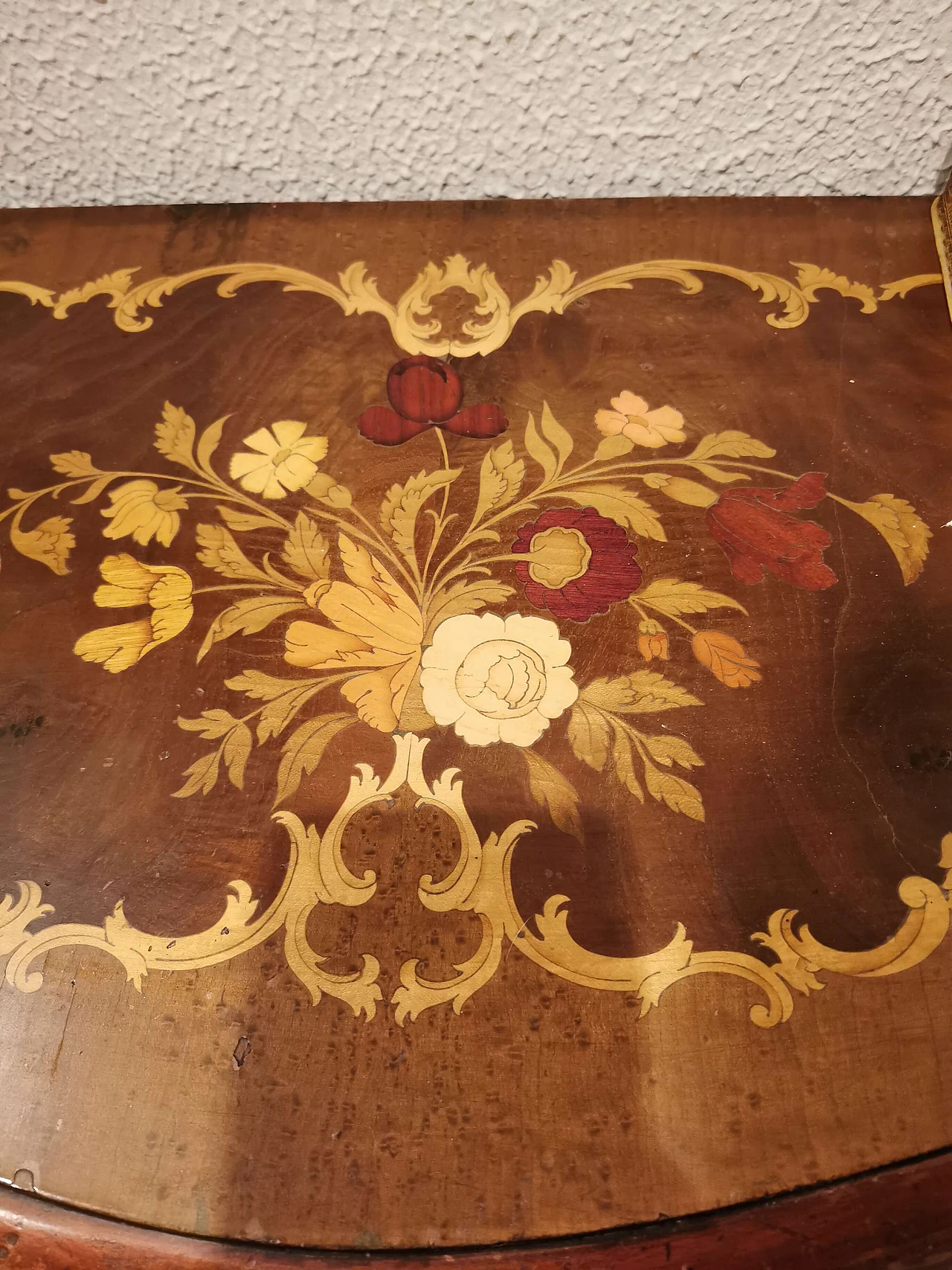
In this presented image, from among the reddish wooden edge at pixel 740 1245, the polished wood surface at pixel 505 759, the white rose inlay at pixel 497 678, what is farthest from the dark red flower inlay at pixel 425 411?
the reddish wooden edge at pixel 740 1245

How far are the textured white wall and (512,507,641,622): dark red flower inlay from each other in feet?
1.00

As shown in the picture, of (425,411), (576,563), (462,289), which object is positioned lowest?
(576,563)

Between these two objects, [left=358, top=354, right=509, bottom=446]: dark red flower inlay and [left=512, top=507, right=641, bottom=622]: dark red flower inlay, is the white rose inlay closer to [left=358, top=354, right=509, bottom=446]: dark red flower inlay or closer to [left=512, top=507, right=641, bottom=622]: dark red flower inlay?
[left=512, top=507, right=641, bottom=622]: dark red flower inlay

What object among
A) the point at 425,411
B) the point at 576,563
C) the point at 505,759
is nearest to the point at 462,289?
the point at 425,411

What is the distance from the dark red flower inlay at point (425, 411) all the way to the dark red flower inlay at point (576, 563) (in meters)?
0.09

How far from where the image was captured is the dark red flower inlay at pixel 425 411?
0.63 meters

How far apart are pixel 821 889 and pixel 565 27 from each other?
1.94 ft

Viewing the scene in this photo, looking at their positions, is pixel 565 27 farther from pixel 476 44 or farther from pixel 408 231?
pixel 408 231

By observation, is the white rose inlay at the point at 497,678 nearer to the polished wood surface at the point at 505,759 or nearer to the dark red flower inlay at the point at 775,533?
the polished wood surface at the point at 505,759

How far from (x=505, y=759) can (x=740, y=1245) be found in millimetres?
253

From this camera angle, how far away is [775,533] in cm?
58

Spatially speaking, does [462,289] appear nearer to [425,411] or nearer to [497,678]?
[425,411]

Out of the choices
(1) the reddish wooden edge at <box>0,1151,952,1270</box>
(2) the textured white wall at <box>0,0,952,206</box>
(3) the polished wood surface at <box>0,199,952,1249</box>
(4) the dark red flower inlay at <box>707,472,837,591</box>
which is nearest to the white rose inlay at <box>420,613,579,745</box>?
(3) the polished wood surface at <box>0,199,952,1249</box>

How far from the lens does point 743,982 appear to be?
1.50 feet
